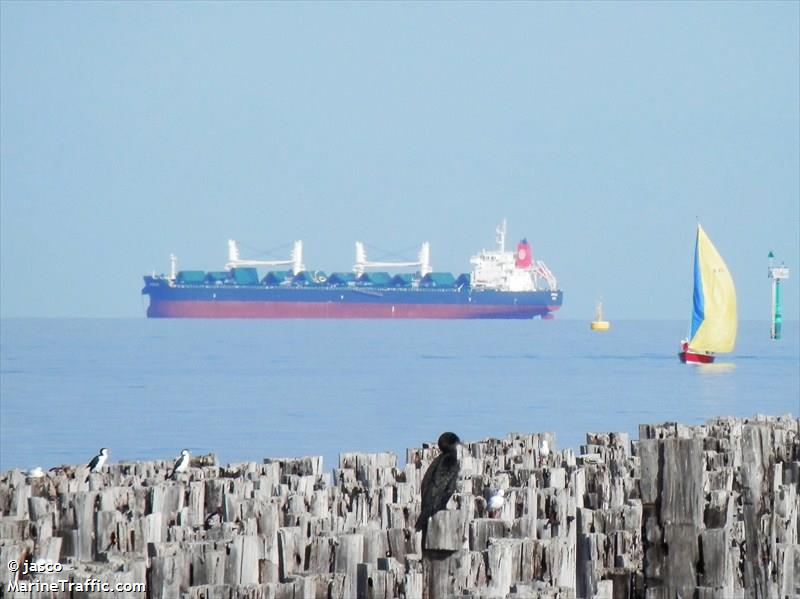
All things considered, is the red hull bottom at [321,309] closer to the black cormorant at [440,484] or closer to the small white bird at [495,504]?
the small white bird at [495,504]

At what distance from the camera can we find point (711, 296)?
48.3 m

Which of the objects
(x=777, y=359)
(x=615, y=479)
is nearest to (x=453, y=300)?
(x=777, y=359)

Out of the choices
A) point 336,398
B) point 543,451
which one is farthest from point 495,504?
point 336,398

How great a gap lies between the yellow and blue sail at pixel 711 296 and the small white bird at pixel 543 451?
3444 cm

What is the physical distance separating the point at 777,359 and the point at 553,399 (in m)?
30.7

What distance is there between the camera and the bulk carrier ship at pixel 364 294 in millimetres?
128500

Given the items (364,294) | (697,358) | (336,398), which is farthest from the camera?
(364,294)

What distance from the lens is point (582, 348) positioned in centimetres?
8444

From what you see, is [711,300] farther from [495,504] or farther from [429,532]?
[429,532]

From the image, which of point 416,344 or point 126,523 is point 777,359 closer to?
point 416,344

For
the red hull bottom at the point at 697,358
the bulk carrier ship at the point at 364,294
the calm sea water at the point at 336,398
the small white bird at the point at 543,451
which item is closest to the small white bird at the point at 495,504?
the small white bird at the point at 543,451

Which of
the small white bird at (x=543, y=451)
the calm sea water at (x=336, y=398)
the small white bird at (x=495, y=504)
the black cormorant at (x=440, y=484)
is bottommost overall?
the calm sea water at (x=336, y=398)

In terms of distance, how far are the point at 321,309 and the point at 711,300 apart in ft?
295

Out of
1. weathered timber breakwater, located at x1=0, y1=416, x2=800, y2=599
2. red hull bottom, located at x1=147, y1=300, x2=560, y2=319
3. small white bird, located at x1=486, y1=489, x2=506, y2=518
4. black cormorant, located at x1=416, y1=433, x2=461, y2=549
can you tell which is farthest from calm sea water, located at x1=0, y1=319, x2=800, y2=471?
red hull bottom, located at x1=147, y1=300, x2=560, y2=319
